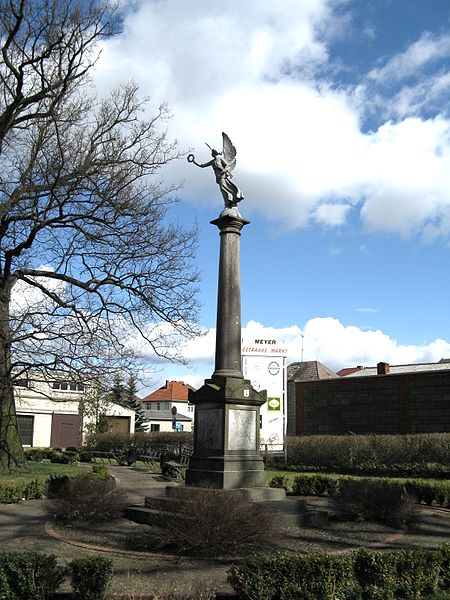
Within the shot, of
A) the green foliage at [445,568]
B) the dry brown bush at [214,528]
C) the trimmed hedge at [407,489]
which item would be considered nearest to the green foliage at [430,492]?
the trimmed hedge at [407,489]

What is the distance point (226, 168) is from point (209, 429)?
570 centimetres

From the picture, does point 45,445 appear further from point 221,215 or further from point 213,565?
point 213,565

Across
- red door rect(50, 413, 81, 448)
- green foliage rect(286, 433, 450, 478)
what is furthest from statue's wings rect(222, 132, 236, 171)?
red door rect(50, 413, 81, 448)

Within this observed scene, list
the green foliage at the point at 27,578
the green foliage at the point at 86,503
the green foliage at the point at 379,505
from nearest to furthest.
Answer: the green foliage at the point at 27,578 < the green foliage at the point at 86,503 < the green foliage at the point at 379,505

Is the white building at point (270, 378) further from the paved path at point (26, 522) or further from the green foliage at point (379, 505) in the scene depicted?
the green foliage at point (379, 505)

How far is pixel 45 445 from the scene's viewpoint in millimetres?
48656

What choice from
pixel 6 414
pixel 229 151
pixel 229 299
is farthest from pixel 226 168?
pixel 6 414

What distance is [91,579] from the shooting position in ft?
18.9

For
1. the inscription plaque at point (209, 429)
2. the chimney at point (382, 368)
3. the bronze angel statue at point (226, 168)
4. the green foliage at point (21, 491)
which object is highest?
the bronze angel statue at point (226, 168)

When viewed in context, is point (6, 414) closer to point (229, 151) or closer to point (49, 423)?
point (229, 151)

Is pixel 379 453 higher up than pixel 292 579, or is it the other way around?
pixel 379 453

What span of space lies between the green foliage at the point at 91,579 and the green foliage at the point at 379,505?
21.5 feet

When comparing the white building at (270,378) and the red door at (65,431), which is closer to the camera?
the white building at (270,378)

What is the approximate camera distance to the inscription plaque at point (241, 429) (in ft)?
37.4
